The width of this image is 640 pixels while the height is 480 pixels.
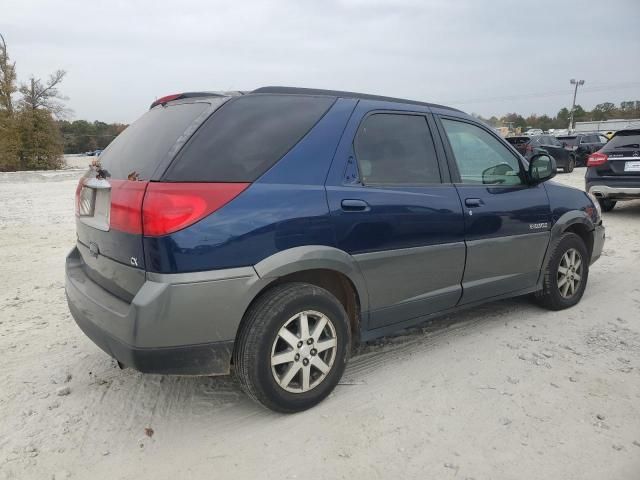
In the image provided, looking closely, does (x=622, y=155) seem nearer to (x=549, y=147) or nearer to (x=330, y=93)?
(x=330, y=93)

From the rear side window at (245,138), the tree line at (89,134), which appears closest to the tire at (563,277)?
the rear side window at (245,138)

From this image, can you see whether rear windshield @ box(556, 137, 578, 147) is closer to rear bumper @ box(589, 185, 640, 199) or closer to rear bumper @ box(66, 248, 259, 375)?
rear bumper @ box(589, 185, 640, 199)

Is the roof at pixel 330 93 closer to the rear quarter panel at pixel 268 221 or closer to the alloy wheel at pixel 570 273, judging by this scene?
the rear quarter panel at pixel 268 221

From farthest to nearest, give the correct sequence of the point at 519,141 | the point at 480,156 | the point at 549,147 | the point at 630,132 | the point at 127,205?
the point at 519,141
the point at 549,147
the point at 630,132
the point at 480,156
the point at 127,205

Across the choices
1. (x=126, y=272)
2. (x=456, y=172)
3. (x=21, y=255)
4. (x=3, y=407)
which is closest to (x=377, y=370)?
(x=456, y=172)

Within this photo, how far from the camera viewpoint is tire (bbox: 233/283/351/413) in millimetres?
2561

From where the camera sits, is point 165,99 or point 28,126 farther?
point 28,126

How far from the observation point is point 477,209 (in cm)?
354

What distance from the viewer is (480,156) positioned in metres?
3.82

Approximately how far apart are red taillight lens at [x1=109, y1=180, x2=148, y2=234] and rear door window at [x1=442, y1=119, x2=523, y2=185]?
2261 mm

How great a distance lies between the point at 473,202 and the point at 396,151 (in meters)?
0.73

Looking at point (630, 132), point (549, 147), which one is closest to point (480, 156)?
point (630, 132)

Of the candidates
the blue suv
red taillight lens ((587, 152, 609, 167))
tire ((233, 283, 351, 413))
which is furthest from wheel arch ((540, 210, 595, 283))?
red taillight lens ((587, 152, 609, 167))

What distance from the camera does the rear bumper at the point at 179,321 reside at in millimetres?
2316
